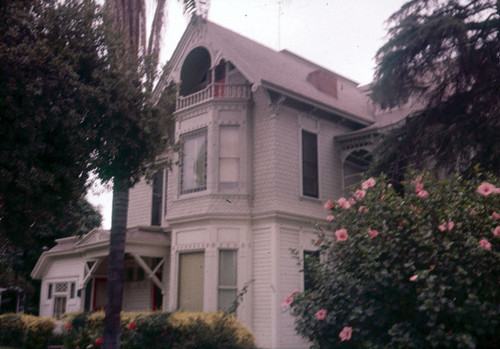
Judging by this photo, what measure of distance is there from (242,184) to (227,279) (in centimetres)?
303

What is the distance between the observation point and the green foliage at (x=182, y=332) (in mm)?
13031

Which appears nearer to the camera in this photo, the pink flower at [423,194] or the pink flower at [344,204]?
the pink flower at [423,194]

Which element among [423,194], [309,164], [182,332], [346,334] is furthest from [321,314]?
[309,164]

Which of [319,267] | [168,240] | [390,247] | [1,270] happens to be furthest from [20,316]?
[390,247]

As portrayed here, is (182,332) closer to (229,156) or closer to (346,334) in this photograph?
(229,156)

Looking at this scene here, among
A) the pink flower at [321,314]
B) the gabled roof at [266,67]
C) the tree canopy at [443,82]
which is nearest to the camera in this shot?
the pink flower at [321,314]

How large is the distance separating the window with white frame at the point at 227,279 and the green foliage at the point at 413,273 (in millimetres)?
8850

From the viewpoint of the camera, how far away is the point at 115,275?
12391 mm

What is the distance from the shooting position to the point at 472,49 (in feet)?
43.7

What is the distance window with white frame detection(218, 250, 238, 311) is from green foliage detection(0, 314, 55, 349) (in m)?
7.20

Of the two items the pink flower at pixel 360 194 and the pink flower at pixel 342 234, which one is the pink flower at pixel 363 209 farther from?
the pink flower at pixel 342 234

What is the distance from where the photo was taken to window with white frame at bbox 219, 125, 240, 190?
17.5 m

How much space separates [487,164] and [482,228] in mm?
5712

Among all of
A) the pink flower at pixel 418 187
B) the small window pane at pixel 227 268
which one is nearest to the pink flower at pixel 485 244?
the pink flower at pixel 418 187
